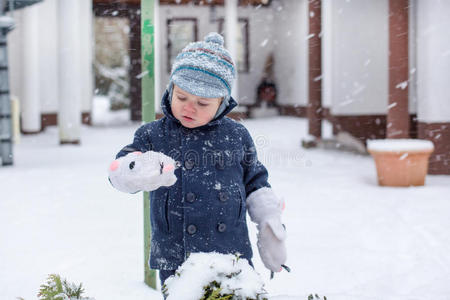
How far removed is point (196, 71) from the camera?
154 centimetres

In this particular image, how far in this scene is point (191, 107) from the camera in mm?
1519

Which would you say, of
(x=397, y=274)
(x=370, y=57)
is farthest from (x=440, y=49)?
(x=397, y=274)

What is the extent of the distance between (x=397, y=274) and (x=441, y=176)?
3503 mm

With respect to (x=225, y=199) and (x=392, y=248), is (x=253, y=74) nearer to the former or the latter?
(x=392, y=248)

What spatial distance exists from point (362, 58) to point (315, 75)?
92 cm

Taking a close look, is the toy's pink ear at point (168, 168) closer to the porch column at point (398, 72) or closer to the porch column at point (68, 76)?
the porch column at point (398, 72)

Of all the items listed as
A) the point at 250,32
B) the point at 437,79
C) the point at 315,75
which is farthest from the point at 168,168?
the point at 250,32

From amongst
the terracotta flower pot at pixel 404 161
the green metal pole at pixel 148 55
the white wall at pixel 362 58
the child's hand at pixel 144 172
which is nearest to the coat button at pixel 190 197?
the child's hand at pixel 144 172

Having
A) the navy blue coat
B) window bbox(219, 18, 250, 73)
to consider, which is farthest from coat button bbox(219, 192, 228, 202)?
window bbox(219, 18, 250, 73)

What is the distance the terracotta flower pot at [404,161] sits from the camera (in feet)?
17.6

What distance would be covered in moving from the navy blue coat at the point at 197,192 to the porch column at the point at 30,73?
397 inches

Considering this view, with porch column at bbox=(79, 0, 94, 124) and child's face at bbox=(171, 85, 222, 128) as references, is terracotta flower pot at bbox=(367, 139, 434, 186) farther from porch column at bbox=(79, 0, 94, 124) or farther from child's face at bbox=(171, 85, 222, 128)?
porch column at bbox=(79, 0, 94, 124)

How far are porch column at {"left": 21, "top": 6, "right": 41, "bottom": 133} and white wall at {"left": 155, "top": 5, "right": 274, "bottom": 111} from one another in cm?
500

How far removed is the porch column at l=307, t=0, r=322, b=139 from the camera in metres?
9.13
